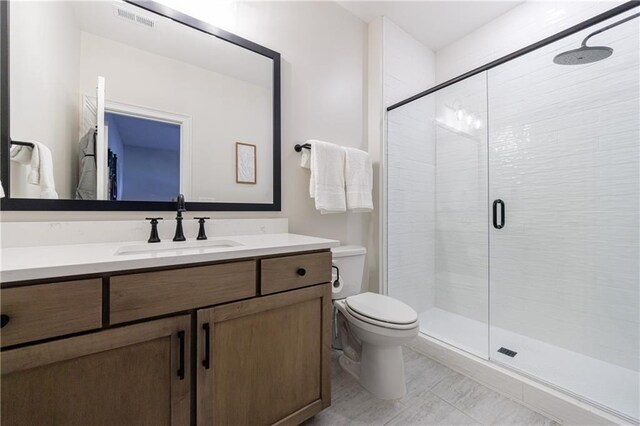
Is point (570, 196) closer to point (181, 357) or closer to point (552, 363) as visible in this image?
point (552, 363)

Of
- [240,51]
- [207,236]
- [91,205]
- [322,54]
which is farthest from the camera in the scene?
[322,54]

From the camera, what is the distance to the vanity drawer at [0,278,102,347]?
2.05 ft

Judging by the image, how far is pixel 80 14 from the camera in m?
1.13

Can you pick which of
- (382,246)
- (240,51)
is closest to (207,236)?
(240,51)

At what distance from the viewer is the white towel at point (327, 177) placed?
64.3 inches

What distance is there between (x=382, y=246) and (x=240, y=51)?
1612 millimetres

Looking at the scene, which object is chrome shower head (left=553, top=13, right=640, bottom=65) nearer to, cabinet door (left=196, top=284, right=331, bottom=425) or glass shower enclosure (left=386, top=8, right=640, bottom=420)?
glass shower enclosure (left=386, top=8, right=640, bottom=420)

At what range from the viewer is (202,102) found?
139 cm

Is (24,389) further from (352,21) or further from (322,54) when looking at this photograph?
(352,21)

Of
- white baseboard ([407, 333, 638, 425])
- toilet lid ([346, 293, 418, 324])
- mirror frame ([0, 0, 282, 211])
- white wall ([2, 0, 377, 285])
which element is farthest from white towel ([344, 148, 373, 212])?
white baseboard ([407, 333, 638, 425])

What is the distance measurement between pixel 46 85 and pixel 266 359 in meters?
1.36

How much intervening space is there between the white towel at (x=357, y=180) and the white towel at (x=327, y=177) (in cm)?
5

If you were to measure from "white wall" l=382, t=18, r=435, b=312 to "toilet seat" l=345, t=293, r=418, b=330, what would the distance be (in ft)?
1.99

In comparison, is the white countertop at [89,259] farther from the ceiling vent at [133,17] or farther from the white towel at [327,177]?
the ceiling vent at [133,17]
